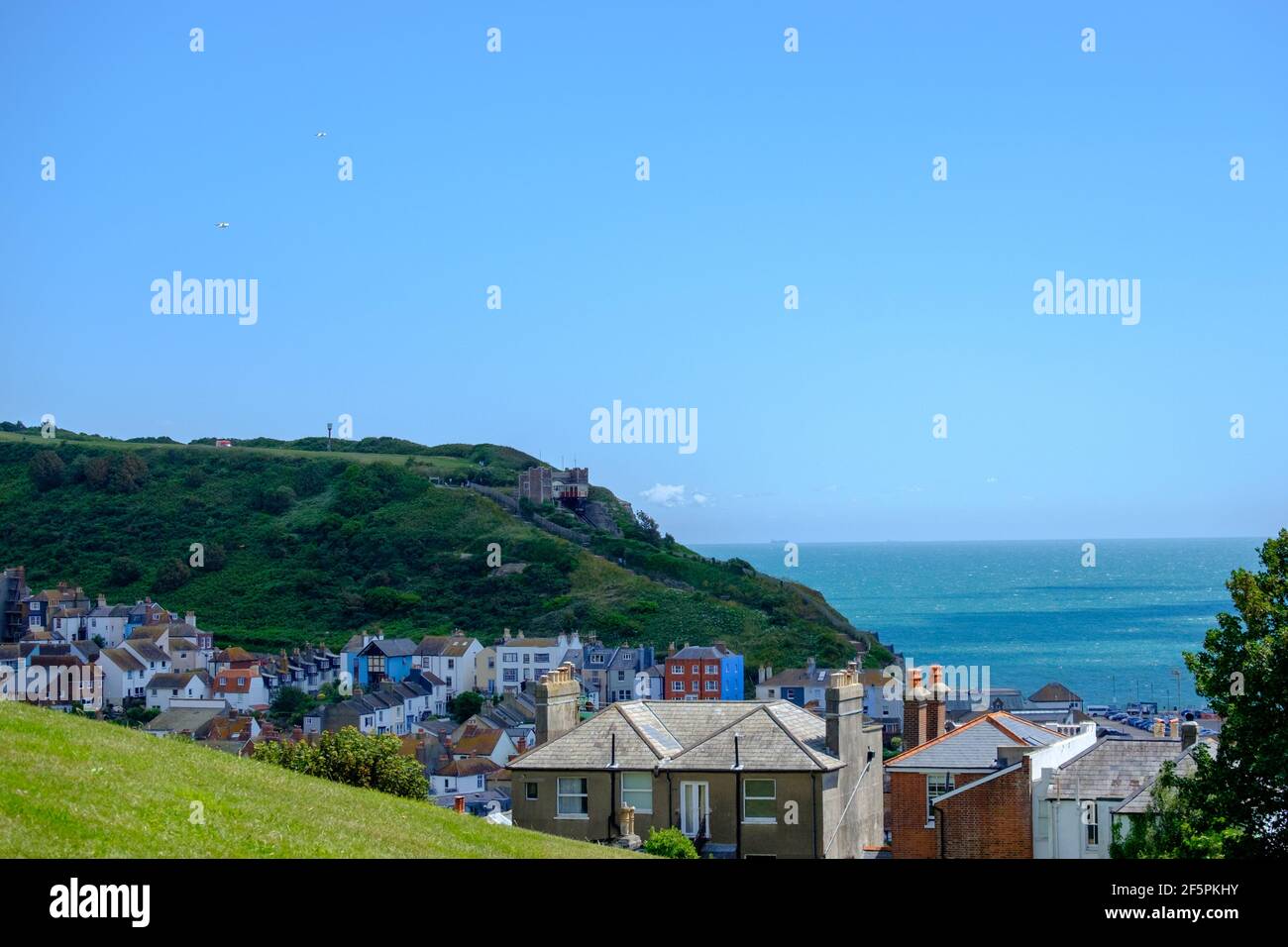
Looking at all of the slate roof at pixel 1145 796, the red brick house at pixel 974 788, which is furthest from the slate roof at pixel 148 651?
the slate roof at pixel 1145 796

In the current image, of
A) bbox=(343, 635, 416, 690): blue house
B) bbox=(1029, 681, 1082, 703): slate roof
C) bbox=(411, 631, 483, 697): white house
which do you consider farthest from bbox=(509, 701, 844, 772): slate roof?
bbox=(343, 635, 416, 690): blue house

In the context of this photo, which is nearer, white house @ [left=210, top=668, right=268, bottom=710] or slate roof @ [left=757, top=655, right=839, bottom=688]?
white house @ [left=210, top=668, right=268, bottom=710]

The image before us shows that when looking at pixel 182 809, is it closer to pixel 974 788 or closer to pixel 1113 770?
pixel 974 788

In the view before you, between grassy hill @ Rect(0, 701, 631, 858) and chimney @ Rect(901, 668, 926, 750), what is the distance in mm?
15447

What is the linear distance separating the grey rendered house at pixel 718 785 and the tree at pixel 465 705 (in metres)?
86.6

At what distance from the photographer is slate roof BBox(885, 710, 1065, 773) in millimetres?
33000

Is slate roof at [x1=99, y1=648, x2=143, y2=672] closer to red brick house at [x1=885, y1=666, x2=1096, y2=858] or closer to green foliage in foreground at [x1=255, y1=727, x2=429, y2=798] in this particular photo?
green foliage in foreground at [x1=255, y1=727, x2=429, y2=798]

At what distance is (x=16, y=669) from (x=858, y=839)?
326 ft

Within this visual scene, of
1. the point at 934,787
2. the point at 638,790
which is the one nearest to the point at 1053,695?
the point at 934,787

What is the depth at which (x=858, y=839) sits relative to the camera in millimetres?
31781

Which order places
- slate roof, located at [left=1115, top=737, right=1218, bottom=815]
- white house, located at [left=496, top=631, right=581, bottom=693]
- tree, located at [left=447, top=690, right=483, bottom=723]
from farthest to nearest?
1. white house, located at [left=496, top=631, right=581, bottom=693]
2. tree, located at [left=447, top=690, right=483, bottom=723]
3. slate roof, located at [left=1115, top=737, right=1218, bottom=815]
